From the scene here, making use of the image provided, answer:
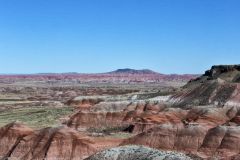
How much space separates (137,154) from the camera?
34.8 meters

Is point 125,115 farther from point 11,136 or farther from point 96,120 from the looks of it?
point 11,136

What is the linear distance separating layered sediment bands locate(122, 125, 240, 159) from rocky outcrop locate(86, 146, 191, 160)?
17.5 m

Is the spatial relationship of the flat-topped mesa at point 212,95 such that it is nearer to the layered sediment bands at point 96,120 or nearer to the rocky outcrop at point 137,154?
the layered sediment bands at point 96,120

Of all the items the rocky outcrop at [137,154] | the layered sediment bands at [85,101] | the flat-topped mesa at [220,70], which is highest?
the flat-topped mesa at [220,70]

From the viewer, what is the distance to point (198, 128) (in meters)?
56.4

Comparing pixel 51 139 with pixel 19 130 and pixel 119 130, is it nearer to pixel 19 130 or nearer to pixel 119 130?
pixel 19 130

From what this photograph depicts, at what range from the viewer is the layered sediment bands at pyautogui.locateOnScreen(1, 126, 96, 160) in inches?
2176

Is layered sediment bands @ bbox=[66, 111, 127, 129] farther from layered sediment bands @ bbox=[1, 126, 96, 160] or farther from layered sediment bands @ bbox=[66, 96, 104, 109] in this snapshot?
layered sediment bands @ bbox=[1, 126, 96, 160]

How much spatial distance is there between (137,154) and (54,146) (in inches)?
Answer: 881

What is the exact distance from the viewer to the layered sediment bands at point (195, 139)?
52.5 metres

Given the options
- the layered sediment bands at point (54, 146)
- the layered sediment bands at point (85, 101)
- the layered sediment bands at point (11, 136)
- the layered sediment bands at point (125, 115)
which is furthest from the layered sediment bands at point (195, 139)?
the layered sediment bands at point (85, 101)

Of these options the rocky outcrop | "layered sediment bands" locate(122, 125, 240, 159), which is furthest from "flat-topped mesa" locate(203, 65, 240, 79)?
the rocky outcrop

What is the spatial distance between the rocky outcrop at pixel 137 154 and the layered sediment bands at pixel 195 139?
17.5m

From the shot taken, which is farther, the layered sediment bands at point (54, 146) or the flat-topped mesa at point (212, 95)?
the flat-topped mesa at point (212, 95)
